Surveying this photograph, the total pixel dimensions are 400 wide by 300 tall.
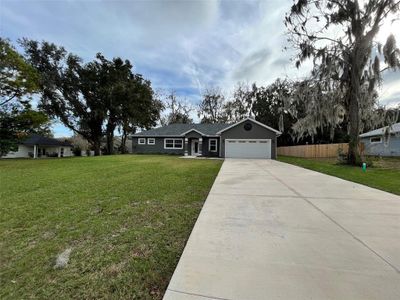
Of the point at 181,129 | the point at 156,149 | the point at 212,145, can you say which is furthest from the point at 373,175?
the point at 156,149

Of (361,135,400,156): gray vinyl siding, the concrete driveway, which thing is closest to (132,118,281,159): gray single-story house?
(361,135,400,156): gray vinyl siding

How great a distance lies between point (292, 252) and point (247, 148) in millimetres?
20224

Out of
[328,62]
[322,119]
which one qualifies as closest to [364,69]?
[328,62]

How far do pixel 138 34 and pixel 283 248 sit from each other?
11.8 meters

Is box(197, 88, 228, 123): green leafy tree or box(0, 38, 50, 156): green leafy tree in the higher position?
box(197, 88, 228, 123): green leafy tree

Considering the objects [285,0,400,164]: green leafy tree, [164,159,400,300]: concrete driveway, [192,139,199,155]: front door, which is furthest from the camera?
[192,139,199,155]: front door

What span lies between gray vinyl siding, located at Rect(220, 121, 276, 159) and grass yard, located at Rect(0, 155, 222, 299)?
16872 millimetres

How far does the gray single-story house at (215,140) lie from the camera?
2269 cm

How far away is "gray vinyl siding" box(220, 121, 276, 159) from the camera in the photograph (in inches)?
893

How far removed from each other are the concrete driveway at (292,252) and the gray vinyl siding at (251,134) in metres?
17.5

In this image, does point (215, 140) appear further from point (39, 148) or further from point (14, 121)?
point (39, 148)

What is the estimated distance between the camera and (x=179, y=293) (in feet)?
7.14

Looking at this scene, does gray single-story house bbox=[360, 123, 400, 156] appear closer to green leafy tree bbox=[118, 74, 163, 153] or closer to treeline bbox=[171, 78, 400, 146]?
treeline bbox=[171, 78, 400, 146]

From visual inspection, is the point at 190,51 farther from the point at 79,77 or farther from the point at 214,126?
the point at 79,77
